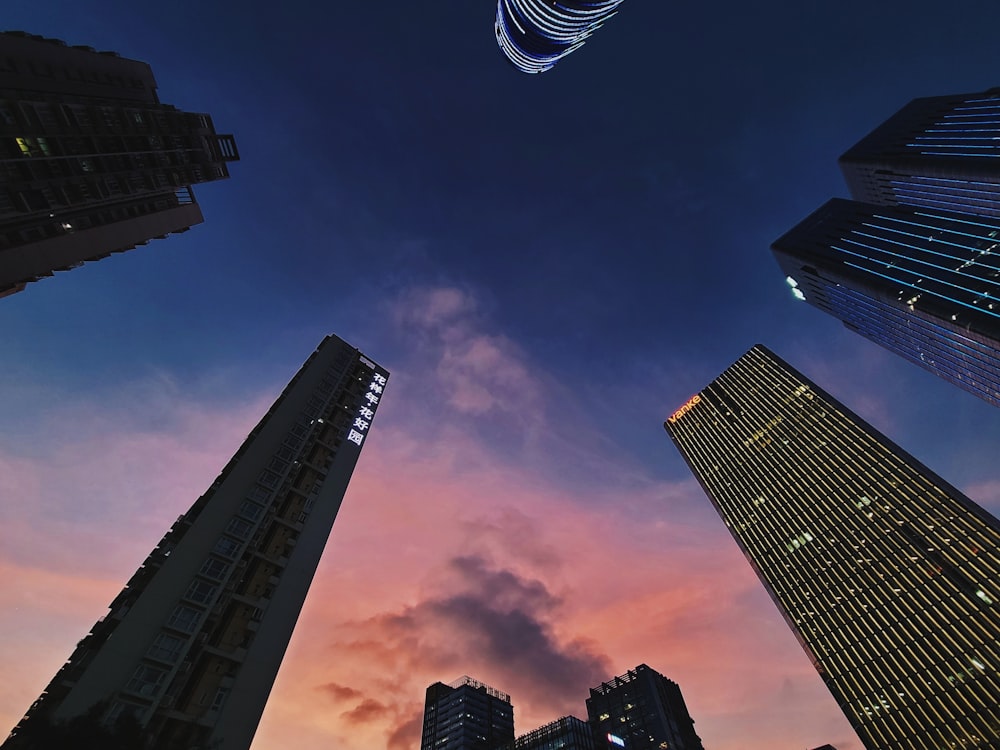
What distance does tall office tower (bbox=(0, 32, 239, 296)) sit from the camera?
4231 cm

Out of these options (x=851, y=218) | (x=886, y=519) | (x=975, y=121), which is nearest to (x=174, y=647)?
(x=886, y=519)

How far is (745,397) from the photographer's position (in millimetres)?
164250

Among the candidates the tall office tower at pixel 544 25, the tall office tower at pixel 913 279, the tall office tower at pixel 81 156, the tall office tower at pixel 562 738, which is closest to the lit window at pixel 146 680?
the tall office tower at pixel 81 156

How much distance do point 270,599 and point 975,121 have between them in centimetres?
20804

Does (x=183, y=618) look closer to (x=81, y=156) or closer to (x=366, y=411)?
(x=366, y=411)

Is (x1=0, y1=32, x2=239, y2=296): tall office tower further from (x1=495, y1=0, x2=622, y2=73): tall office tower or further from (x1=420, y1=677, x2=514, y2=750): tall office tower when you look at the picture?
(x1=420, y1=677, x2=514, y2=750): tall office tower

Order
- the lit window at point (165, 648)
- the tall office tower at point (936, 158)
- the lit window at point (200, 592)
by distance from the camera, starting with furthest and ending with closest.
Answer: the tall office tower at point (936, 158)
the lit window at point (200, 592)
the lit window at point (165, 648)

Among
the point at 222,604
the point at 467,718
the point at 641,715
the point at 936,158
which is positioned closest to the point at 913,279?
the point at 936,158

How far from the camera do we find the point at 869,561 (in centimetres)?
11262

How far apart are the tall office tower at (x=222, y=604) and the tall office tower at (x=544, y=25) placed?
74945 mm

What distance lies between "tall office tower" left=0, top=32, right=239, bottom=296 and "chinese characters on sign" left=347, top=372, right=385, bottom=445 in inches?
1347

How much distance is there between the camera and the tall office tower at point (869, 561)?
306 ft

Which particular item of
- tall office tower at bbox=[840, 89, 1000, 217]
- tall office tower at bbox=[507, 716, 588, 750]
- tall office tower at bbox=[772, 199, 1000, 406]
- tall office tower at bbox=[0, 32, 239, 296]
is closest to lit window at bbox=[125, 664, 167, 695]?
tall office tower at bbox=[0, 32, 239, 296]

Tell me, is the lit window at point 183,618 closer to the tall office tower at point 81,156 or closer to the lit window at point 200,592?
the lit window at point 200,592
